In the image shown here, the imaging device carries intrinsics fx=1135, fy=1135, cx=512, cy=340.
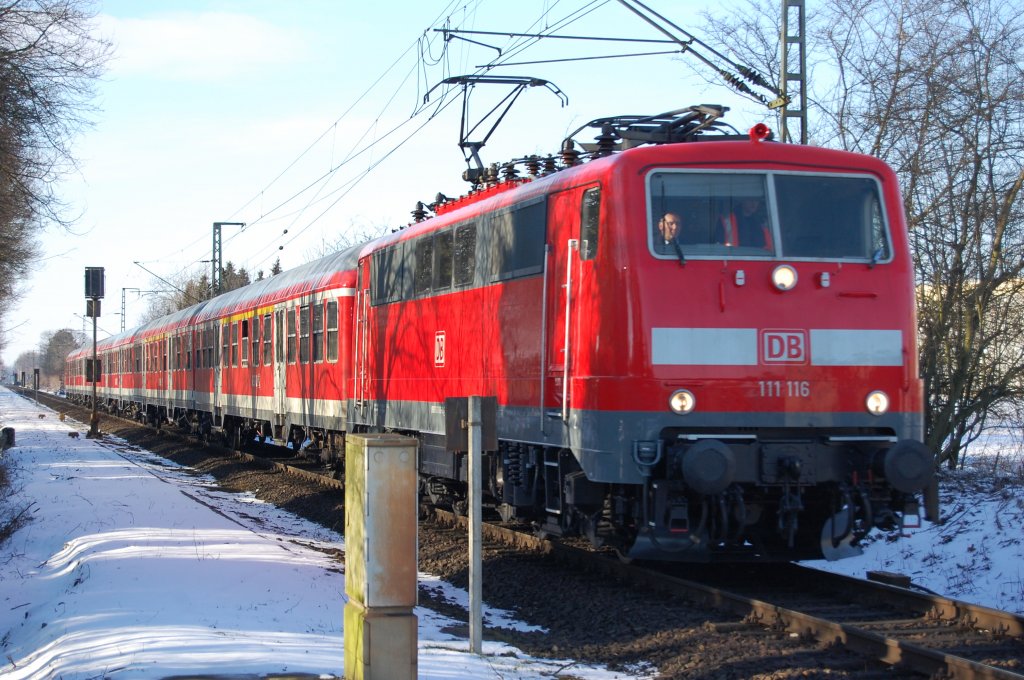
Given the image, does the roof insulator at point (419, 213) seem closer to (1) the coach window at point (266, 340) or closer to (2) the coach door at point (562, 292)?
(2) the coach door at point (562, 292)

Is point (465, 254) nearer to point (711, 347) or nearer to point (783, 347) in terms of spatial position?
point (711, 347)

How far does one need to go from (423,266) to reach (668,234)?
16.2 ft

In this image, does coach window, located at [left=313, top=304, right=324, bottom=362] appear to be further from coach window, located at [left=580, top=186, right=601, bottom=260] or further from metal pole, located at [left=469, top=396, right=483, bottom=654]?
metal pole, located at [left=469, top=396, right=483, bottom=654]

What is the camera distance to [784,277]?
29.1 feet

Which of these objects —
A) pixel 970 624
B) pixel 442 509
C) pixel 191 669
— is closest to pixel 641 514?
pixel 970 624

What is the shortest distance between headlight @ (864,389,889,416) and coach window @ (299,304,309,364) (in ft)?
40.0

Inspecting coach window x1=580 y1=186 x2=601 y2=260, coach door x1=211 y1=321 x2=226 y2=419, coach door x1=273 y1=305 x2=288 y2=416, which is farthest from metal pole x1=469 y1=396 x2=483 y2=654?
coach door x1=211 y1=321 x2=226 y2=419

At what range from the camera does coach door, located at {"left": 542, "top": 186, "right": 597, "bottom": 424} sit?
30.9 ft

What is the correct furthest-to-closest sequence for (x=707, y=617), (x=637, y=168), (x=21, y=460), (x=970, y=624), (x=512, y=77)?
(x=21, y=460), (x=512, y=77), (x=637, y=168), (x=707, y=617), (x=970, y=624)

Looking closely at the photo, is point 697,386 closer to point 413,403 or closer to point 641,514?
point 641,514

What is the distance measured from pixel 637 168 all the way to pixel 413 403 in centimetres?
553

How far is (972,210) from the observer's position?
15.4m

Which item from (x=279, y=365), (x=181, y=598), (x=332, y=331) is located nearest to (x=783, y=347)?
(x=181, y=598)

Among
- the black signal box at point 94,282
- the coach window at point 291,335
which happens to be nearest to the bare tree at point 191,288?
the black signal box at point 94,282
